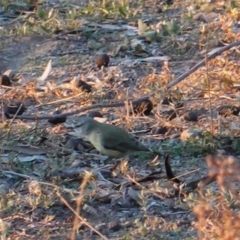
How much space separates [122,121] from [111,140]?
32.0 inches

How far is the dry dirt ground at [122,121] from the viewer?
16.7 ft

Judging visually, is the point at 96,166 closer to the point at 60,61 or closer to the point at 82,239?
the point at 82,239

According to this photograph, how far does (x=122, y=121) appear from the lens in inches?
270

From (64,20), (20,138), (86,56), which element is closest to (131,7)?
(64,20)

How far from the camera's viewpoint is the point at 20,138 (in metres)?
6.51

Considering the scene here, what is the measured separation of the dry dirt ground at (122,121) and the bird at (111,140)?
77mm

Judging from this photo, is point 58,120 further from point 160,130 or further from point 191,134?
point 191,134

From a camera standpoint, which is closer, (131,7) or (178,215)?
(178,215)

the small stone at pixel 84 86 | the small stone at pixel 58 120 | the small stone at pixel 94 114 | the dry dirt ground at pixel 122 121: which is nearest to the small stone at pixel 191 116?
the dry dirt ground at pixel 122 121

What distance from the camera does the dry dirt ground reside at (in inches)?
201

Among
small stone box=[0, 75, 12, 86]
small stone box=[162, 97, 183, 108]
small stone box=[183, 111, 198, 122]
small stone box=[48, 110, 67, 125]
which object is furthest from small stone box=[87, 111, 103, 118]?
small stone box=[0, 75, 12, 86]

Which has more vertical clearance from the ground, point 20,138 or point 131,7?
point 20,138

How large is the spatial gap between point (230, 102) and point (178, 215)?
7.06 feet

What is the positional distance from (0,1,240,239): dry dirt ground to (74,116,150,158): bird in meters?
0.08
